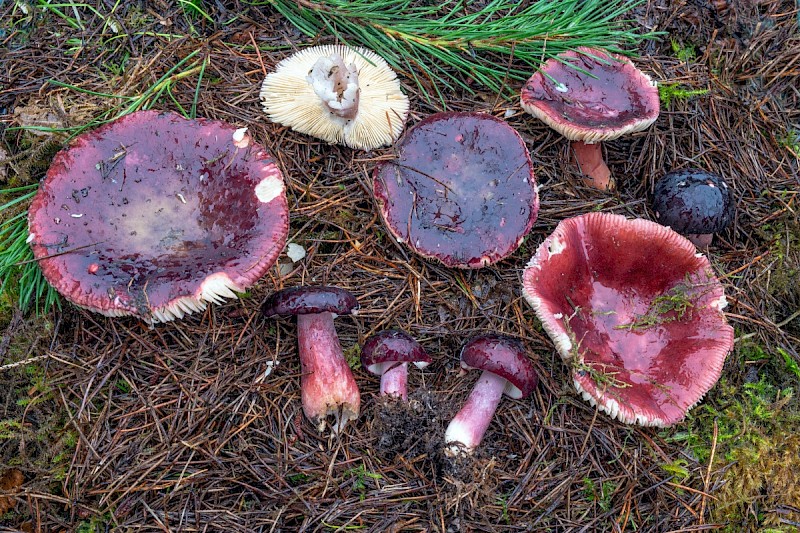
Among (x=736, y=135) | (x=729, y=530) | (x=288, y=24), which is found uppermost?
(x=288, y=24)

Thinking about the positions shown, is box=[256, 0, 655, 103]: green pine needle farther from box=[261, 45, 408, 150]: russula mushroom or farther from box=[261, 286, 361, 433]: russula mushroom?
box=[261, 286, 361, 433]: russula mushroom

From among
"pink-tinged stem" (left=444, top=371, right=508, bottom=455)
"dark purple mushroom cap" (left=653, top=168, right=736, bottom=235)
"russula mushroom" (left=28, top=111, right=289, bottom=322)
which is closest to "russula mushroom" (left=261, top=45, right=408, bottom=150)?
"russula mushroom" (left=28, top=111, right=289, bottom=322)

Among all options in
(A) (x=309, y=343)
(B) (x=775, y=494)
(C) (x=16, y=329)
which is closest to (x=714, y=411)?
(B) (x=775, y=494)

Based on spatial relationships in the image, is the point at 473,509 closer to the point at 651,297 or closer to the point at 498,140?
the point at 651,297

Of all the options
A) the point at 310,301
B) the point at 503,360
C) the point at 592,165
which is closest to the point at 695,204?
the point at 592,165

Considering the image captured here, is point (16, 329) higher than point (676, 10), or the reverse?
point (676, 10)

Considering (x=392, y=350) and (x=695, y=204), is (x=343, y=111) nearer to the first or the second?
(x=392, y=350)
